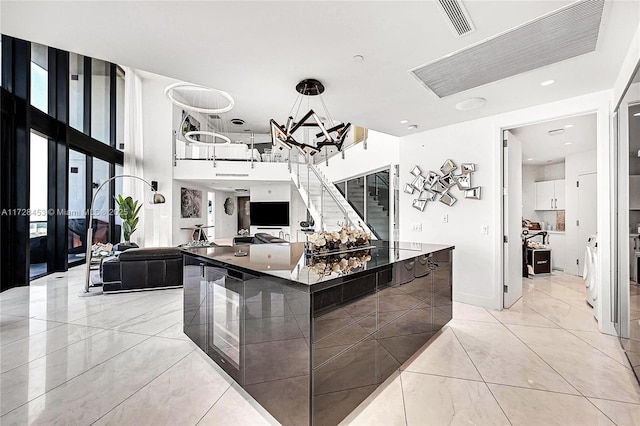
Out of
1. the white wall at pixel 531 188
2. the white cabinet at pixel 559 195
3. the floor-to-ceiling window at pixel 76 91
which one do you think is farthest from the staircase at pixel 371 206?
the floor-to-ceiling window at pixel 76 91

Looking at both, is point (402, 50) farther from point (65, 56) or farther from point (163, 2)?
point (65, 56)

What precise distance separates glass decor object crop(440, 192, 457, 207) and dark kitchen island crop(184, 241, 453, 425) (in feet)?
7.12

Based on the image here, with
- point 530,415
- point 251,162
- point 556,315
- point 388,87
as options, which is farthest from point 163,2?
point 251,162

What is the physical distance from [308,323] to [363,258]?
925 millimetres

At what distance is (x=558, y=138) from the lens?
502 centimetres

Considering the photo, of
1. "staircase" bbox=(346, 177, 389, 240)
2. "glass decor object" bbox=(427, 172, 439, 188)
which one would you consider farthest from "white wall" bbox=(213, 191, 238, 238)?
"glass decor object" bbox=(427, 172, 439, 188)

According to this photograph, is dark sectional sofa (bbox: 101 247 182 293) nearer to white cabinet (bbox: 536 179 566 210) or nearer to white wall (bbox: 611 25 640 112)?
white wall (bbox: 611 25 640 112)

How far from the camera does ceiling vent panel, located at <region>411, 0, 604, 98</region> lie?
2.08 m

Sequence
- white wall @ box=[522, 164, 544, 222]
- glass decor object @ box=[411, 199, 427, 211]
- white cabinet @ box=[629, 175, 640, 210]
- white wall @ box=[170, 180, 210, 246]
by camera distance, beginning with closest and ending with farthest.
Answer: white cabinet @ box=[629, 175, 640, 210], glass decor object @ box=[411, 199, 427, 211], white wall @ box=[522, 164, 544, 222], white wall @ box=[170, 180, 210, 246]

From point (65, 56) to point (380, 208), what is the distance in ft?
27.2

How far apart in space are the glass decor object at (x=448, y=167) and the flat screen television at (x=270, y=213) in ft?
24.6

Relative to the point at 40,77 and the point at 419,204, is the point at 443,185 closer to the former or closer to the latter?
the point at 419,204

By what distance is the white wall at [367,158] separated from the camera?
658 cm

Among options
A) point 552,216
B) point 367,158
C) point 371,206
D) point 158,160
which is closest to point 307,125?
point 367,158
